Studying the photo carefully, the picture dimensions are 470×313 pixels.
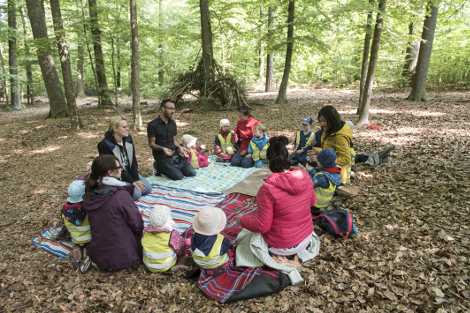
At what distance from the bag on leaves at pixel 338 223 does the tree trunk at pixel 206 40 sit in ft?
30.5

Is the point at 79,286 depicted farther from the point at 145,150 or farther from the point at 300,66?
the point at 300,66

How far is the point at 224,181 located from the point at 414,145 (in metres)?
4.30

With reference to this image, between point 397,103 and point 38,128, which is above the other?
point 397,103

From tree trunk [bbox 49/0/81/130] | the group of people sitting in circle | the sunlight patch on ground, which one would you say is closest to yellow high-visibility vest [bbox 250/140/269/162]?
the group of people sitting in circle

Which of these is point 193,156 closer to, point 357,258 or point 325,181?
point 325,181

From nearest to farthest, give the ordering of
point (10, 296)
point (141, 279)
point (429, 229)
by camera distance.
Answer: point (10, 296) → point (141, 279) → point (429, 229)

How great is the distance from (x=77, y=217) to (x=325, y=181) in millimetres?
3191

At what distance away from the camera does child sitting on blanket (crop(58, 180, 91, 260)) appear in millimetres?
2871

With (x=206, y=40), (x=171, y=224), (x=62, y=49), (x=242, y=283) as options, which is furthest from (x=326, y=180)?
(x=206, y=40)

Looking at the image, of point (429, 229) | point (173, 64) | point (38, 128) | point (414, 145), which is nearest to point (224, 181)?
point (429, 229)

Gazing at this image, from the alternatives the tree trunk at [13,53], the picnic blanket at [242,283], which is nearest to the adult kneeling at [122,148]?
the picnic blanket at [242,283]

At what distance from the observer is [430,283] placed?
225cm

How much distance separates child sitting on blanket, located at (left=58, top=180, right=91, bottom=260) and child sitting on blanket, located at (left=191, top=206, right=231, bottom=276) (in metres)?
1.42

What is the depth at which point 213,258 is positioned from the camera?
2504 millimetres
